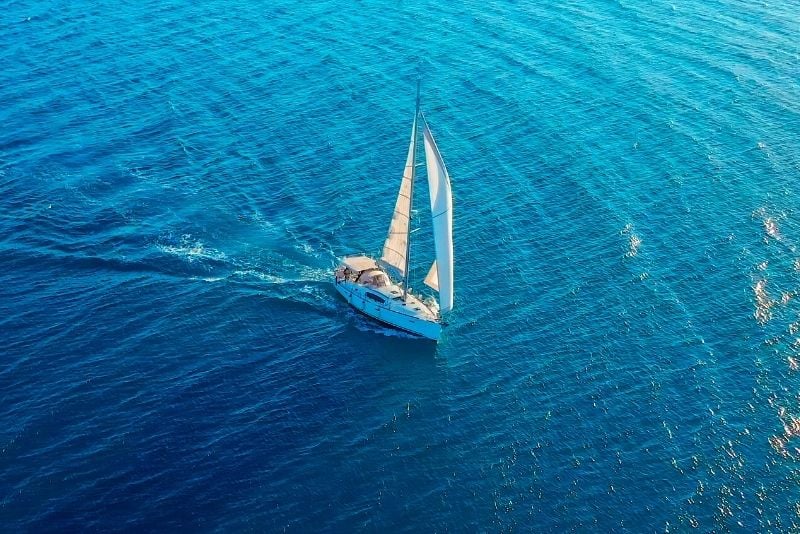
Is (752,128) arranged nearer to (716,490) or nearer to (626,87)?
(626,87)

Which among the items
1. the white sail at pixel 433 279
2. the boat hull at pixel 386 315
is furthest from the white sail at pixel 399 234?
the boat hull at pixel 386 315

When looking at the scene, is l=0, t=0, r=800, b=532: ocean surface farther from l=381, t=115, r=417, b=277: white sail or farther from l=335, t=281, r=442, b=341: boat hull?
l=381, t=115, r=417, b=277: white sail

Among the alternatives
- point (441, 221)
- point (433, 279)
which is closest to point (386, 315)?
point (433, 279)

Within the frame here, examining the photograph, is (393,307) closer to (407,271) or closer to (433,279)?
(407,271)

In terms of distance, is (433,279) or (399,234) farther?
(399,234)

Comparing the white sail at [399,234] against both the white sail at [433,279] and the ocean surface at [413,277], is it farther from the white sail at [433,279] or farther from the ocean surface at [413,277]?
the ocean surface at [413,277]

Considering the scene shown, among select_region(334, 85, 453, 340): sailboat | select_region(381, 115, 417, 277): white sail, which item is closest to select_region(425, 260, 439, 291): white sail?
select_region(334, 85, 453, 340): sailboat

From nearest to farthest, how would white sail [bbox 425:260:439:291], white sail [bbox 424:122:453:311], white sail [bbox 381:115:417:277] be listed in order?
white sail [bbox 424:122:453:311]
white sail [bbox 425:260:439:291]
white sail [bbox 381:115:417:277]

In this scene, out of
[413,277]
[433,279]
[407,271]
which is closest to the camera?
[407,271]
